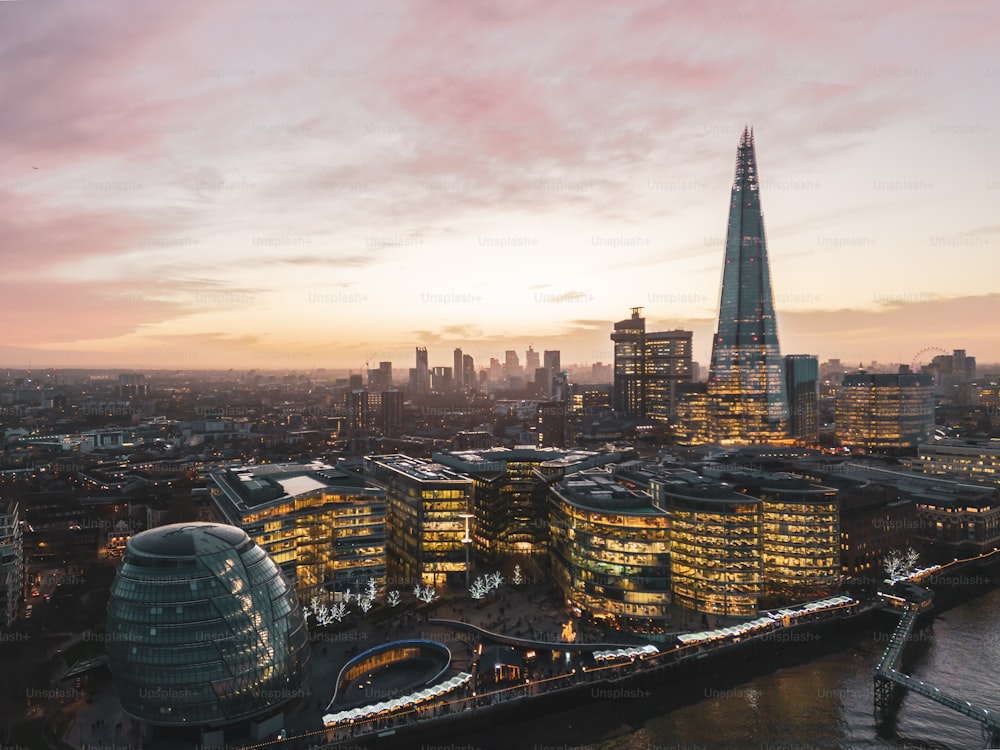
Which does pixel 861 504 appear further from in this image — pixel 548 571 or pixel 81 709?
pixel 81 709

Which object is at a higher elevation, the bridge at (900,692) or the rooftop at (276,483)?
the rooftop at (276,483)

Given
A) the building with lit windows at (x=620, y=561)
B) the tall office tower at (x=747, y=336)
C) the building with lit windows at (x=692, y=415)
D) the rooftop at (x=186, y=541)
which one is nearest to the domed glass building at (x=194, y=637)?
the rooftop at (x=186, y=541)

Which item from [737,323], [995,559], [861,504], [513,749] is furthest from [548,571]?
[737,323]

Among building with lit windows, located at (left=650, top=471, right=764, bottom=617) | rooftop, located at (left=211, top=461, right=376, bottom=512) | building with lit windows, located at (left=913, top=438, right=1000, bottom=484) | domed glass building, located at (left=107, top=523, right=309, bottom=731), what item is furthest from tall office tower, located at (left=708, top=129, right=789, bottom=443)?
domed glass building, located at (left=107, top=523, right=309, bottom=731)

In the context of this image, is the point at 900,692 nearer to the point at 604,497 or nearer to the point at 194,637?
the point at 604,497

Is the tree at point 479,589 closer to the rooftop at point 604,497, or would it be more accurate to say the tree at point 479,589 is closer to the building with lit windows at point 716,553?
the rooftop at point 604,497

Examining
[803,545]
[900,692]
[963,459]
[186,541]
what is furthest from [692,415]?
[186,541]

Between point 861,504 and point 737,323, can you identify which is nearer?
point 861,504
